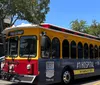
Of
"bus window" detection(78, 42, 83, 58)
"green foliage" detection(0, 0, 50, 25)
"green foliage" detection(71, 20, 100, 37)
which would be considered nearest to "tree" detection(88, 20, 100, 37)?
"green foliage" detection(71, 20, 100, 37)

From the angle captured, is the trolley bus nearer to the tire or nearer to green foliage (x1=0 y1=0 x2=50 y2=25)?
the tire

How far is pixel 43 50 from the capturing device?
43.2 ft

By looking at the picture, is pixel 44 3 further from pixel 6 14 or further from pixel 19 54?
pixel 19 54

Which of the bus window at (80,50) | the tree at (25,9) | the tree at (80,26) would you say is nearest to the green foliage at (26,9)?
the tree at (25,9)

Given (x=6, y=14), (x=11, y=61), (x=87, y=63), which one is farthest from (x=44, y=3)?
(x=11, y=61)

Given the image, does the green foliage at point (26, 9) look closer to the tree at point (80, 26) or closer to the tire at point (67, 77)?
the tire at point (67, 77)

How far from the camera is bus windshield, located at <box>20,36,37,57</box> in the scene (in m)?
13.1

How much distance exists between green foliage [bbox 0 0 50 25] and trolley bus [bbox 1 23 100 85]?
15.4 meters

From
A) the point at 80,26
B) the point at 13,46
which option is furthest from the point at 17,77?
the point at 80,26

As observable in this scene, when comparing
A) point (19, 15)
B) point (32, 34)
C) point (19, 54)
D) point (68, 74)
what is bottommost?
point (68, 74)

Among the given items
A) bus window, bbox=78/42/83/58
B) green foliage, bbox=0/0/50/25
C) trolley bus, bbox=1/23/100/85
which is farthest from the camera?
green foliage, bbox=0/0/50/25

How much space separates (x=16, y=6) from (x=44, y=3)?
255 inches

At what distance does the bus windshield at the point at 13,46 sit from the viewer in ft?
44.9

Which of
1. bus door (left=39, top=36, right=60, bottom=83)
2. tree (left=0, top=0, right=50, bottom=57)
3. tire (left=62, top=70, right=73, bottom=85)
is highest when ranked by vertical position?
tree (left=0, top=0, right=50, bottom=57)
